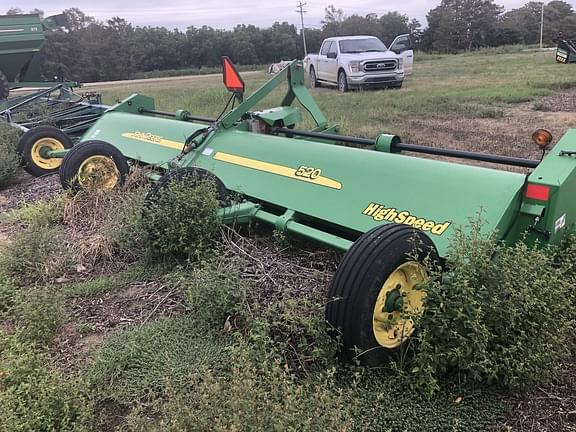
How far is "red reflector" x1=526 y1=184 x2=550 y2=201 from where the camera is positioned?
305cm

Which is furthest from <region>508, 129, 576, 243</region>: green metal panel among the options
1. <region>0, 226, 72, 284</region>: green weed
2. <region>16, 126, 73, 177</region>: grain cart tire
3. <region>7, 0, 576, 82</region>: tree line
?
<region>7, 0, 576, 82</region>: tree line

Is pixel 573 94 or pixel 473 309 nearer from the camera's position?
pixel 473 309

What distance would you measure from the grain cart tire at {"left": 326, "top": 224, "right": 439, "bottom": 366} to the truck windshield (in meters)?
14.1

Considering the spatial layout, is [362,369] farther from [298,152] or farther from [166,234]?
[298,152]

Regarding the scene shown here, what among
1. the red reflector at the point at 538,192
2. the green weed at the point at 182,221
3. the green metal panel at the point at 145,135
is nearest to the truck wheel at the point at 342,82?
the green metal panel at the point at 145,135

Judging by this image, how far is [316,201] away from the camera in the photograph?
3947 mm

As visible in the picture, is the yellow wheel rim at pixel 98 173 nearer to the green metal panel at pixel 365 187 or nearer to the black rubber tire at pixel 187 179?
the green metal panel at pixel 365 187

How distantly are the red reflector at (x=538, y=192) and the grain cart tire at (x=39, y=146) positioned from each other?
6277mm

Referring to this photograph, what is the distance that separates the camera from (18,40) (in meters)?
13.1

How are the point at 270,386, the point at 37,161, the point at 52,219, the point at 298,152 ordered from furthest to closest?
the point at 37,161
the point at 52,219
the point at 298,152
the point at 270,386

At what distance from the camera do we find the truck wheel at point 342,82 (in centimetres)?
1541

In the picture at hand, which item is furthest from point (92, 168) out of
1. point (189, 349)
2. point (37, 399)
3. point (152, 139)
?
point (37, 399)

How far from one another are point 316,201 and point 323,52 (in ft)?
47.2

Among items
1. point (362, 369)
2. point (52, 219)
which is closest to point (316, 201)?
point (362, 369)
